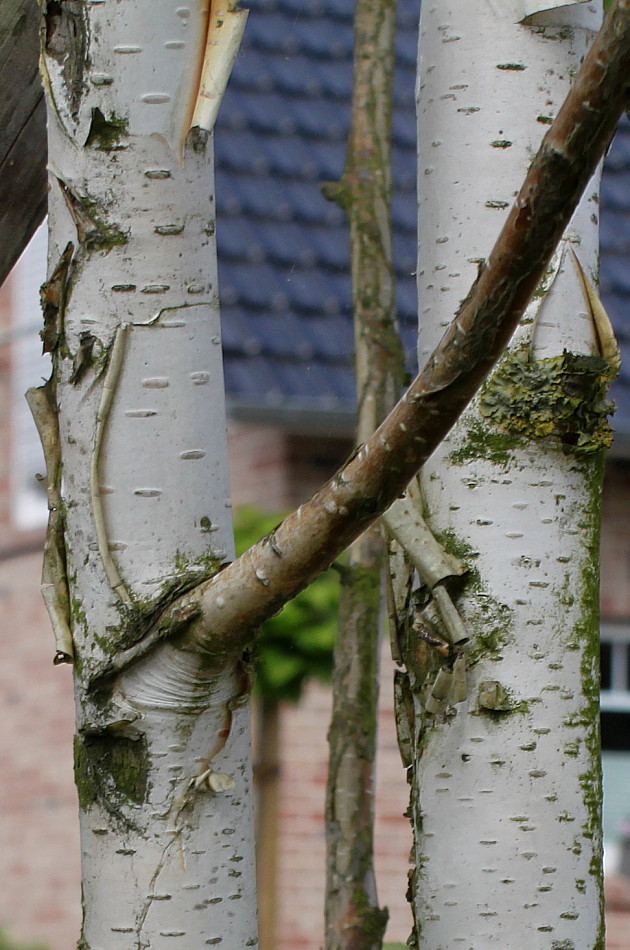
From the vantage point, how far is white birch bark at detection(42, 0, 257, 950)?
1.23m

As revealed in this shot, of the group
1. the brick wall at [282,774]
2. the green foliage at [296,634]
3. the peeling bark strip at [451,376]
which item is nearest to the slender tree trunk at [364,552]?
the peeling bark strip at [451,376]

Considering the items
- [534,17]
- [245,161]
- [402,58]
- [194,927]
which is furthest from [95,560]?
[402,58]

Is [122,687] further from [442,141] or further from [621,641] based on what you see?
[621,641]

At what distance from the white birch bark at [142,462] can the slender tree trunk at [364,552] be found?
0.79 metres

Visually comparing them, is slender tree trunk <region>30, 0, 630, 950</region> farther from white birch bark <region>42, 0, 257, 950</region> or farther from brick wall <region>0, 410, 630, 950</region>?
brick wall <region>0, 410, 630, 950</region>

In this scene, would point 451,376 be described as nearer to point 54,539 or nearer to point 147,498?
point 147,498

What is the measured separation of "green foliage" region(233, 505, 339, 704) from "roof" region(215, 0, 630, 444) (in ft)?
1.32

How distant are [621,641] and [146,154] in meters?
4.37

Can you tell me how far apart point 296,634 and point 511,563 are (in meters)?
2.90

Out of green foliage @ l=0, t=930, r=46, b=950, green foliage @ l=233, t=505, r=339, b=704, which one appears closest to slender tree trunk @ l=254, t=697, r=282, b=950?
green foliage @ l=233, t=505, r=339, b=704

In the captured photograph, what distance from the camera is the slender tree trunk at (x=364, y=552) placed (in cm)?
208

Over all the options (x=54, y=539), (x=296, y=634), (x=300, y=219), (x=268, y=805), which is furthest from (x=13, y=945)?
(x=54, y=539)

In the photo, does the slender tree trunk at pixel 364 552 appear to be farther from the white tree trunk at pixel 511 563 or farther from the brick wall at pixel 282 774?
the brick wall at pixel 282 774

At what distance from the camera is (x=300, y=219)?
5156 millimetres
